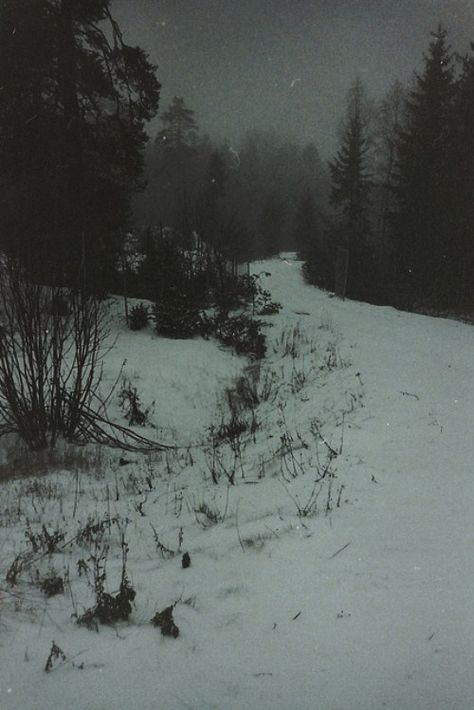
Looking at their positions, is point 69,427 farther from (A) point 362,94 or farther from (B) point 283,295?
(A) point 362,94

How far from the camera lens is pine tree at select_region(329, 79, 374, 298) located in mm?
21438

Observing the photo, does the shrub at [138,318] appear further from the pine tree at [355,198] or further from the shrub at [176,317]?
the pine tree at [355,198]

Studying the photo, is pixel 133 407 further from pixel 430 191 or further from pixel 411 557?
pixel 430 191

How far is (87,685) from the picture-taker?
2.00m

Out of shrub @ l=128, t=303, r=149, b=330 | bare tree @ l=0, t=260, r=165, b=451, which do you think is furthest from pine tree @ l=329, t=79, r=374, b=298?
bare tree @ l=0, t=260, r=165, b=451

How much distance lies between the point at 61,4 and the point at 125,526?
42.3ft

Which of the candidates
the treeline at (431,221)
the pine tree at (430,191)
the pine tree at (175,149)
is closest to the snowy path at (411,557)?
the treeline at (431,221)

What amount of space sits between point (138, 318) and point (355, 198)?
23.2m

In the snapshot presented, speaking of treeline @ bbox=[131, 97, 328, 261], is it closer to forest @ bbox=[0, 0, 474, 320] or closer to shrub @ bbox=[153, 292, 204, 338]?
forest @ bbox=[0, 0, 474, 320]

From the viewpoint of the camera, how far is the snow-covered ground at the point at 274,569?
80.4 inches

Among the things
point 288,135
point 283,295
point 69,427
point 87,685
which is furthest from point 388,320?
point 288,135

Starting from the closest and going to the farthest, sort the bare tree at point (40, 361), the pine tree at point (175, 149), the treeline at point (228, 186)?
the bare tree at point (40, 361), the treeline at point (228, 186), the pine tree at point (175, 149)

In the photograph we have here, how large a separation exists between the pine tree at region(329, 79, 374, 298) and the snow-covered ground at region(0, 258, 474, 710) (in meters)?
15.3

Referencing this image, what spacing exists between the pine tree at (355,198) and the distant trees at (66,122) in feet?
41.0
